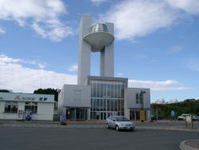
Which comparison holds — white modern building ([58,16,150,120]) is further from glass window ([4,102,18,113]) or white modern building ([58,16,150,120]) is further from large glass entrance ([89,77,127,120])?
glass window ([4,102,18,113])

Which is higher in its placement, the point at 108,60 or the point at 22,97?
the point at 108,60

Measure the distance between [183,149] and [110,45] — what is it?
57219 millimetres

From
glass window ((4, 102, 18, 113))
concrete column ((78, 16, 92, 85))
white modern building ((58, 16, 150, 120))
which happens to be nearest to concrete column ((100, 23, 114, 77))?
white modern building ((58, 16, 150, 120))

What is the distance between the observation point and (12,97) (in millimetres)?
42125

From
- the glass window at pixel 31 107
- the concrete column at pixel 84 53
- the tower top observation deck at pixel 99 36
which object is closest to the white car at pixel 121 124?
the glass window at pixel 31 107

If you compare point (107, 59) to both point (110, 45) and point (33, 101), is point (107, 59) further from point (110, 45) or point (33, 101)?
point (33, 101)

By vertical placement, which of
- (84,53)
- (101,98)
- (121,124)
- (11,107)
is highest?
(84,53)

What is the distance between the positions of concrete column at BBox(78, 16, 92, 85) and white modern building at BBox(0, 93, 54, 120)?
21.3m

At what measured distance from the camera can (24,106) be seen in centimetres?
4209

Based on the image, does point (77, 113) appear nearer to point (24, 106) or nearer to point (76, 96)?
point (76, 96)

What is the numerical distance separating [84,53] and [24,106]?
28218 mm

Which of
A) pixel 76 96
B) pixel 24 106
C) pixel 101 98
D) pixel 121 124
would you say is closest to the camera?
pixel 121 124

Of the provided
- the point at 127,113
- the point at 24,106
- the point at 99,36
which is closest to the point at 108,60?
the point at 99,36

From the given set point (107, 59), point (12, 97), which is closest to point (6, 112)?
point (12, 97)
